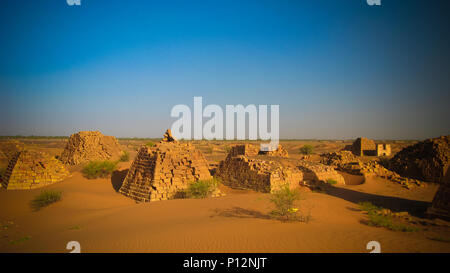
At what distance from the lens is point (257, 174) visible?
1251cm

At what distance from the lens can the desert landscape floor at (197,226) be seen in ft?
16.5

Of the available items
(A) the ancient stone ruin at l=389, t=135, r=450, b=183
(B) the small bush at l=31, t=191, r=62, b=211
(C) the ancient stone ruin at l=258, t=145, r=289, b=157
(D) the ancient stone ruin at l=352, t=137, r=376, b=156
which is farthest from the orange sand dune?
(D) the ancient stone ruin at l=352, t=137, r=376, b=156

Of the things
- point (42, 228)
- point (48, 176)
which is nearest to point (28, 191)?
point (48, 176)

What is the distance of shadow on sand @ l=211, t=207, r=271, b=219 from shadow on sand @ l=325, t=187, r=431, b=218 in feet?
18.3

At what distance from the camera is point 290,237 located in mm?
5293

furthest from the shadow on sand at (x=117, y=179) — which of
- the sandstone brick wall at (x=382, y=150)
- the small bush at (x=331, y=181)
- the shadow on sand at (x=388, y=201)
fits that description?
the sandstone brick wall at (x=382, y=150)

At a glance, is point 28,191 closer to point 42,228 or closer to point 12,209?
point 12,209

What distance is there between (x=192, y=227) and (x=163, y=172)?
453 cm

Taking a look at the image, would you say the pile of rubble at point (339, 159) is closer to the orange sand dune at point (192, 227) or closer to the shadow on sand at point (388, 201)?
the shadow on sand at point (388, 201)

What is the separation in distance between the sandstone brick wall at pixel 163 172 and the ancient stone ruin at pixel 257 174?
2.75 m

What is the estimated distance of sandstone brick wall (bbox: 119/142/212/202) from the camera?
994 centimetres

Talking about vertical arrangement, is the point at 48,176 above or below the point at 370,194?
above
